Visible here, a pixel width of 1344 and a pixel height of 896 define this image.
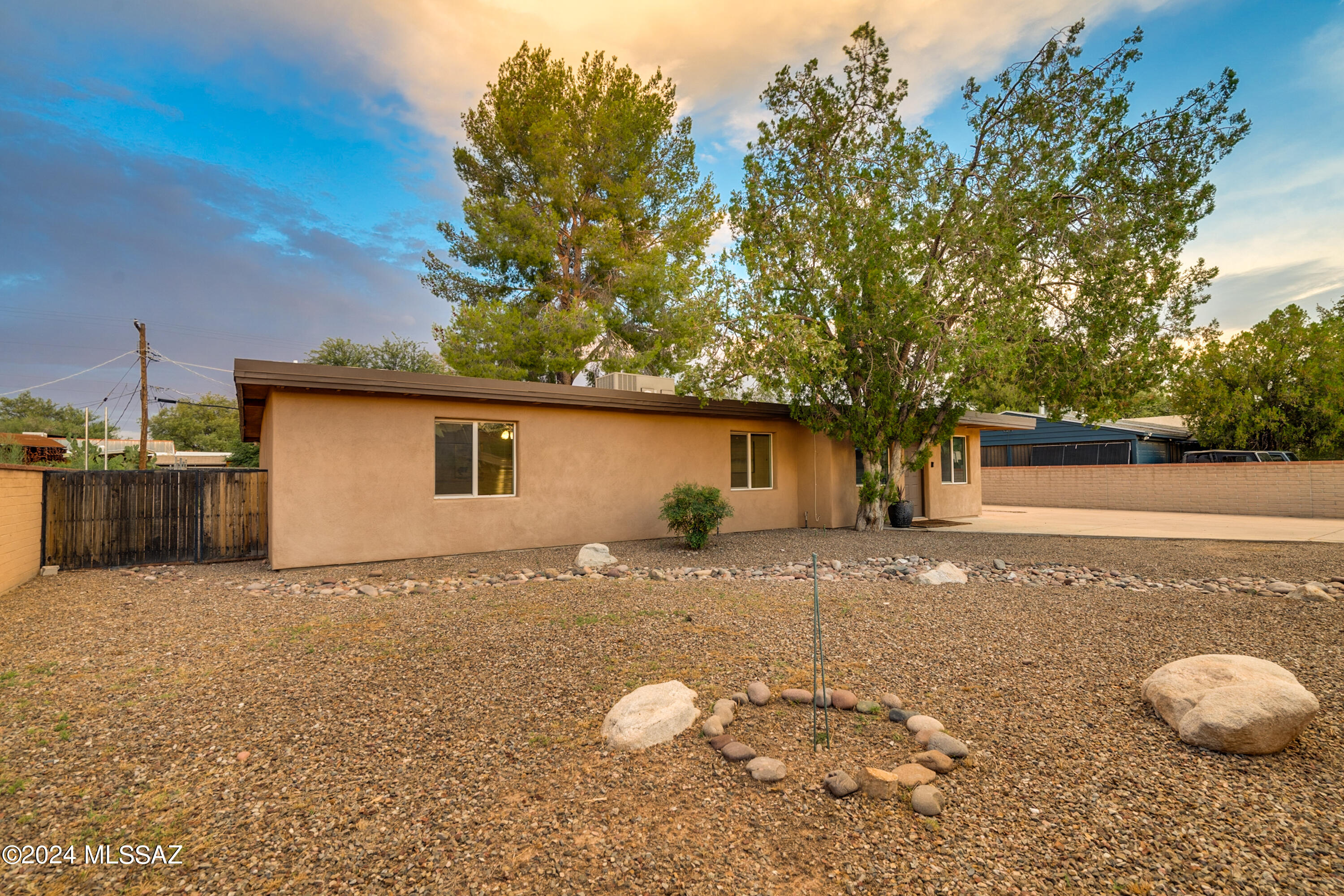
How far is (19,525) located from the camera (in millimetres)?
6500

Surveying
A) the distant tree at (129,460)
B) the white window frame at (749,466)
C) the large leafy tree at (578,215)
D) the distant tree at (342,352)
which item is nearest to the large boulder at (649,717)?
the white window frame at (749,466)

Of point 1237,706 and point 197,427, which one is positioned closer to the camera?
point 1237,706

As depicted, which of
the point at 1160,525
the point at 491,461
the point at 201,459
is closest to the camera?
the point at 491,461

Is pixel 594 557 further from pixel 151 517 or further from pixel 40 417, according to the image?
pixel 40 417

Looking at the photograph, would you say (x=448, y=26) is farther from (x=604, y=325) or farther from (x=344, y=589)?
(x=344, y=589)

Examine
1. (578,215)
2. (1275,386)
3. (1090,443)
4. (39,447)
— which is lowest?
(1090,443)

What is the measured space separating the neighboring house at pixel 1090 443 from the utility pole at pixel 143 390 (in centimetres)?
2943

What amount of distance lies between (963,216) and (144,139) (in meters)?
22.6

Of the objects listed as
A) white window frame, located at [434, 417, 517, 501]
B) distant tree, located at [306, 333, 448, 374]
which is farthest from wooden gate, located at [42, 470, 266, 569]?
distant tree, located at [306, 333, 448, 374]

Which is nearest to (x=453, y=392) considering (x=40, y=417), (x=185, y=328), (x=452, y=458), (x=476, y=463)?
(x=452, y=458)

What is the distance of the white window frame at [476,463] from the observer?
26.9 ft

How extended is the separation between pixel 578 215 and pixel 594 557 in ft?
35.8

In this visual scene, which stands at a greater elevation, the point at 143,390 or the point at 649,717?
the point at 143,390

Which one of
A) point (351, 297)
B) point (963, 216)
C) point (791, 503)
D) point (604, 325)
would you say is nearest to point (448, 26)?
point (604, 325)
